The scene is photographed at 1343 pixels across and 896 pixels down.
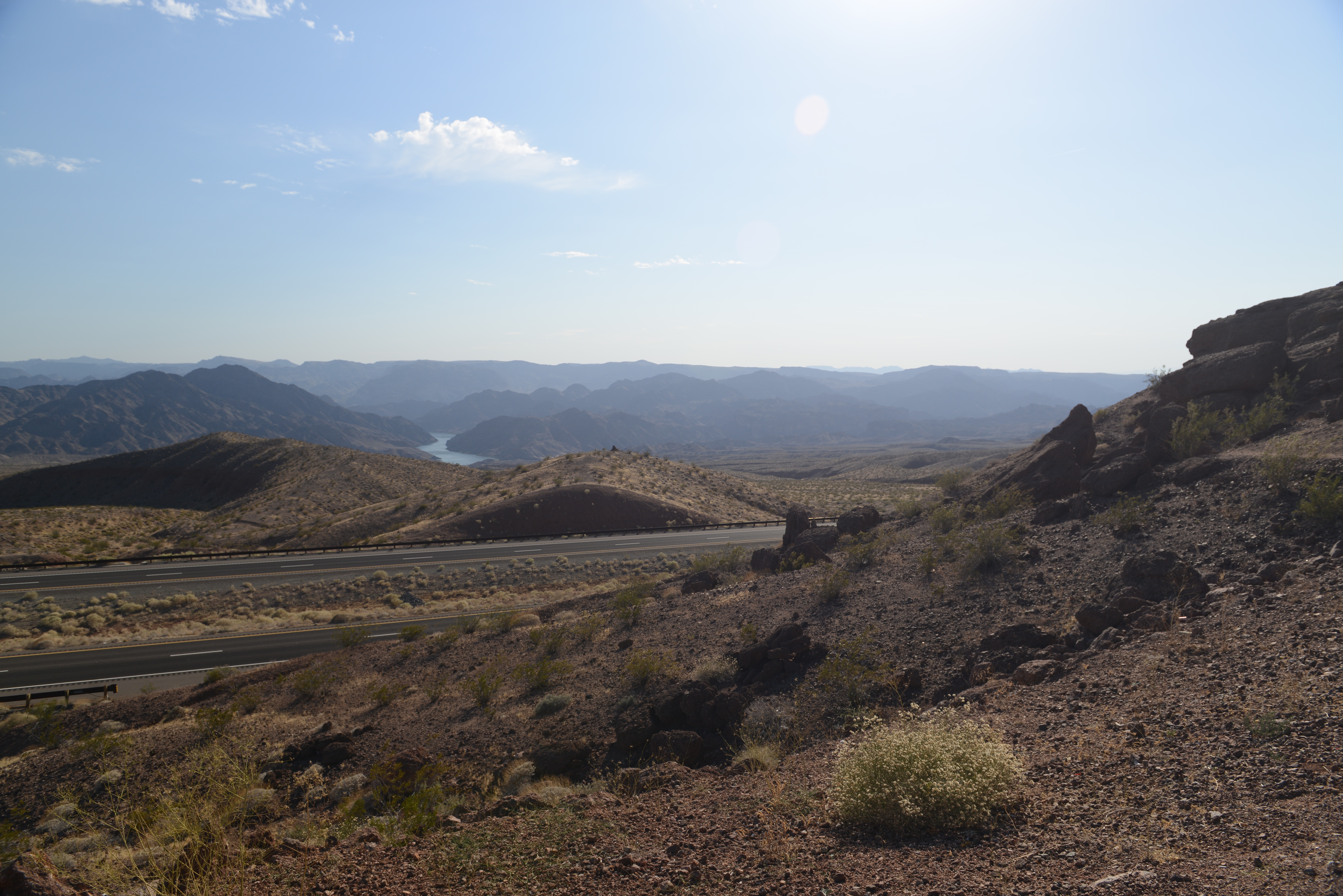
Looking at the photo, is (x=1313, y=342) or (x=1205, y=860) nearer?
(x=1205, y=860)

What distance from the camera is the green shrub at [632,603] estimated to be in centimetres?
1708

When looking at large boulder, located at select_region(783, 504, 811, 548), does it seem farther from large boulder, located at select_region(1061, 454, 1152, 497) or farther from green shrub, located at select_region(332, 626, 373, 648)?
green shrub, located at select_region(332, 626, 373, 648)

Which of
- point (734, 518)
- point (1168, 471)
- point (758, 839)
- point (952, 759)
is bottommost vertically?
point (734, 518)

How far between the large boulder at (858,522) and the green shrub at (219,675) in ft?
65.0

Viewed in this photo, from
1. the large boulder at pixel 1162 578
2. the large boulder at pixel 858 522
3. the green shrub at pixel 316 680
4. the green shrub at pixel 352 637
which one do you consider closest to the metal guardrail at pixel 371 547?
the large boulder at pixel 858 522

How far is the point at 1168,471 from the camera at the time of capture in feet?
49.0

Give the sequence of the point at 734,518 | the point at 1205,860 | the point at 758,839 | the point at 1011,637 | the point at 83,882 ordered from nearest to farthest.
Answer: the point at 1205,860 < the point at 83,882 < the point at 758,839 < the point at 1011,637 < the point at 734,518

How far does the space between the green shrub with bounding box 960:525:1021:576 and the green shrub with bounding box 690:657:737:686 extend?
20.5 feet

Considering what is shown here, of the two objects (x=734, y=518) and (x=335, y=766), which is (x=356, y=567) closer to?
(x=335, y=766)

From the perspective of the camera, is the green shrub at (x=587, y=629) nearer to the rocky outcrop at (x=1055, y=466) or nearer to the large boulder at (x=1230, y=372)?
the rocky outcrop at (x=1055, y=466)

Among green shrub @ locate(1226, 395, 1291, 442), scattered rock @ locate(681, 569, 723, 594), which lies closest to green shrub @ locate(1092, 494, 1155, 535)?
green shrub @ locate(1226, 395, 1291, 442)

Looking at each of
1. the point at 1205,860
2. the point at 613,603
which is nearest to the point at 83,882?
the point at 1205,860

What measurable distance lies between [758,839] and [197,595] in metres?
30.2

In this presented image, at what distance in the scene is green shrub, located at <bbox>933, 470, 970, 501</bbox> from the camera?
2103cm
